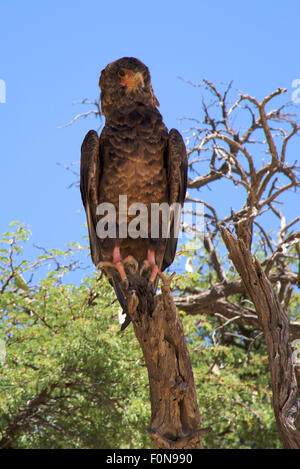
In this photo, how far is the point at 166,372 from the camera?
3.81 m

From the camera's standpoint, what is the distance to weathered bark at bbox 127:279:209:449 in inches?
144

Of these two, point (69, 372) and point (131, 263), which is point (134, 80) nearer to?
point (131, 263)

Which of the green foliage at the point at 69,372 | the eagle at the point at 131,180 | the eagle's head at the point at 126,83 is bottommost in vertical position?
the green foliage at the point at 69,372

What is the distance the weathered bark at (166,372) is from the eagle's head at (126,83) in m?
1.95

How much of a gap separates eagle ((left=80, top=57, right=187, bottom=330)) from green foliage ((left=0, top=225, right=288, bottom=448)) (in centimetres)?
336

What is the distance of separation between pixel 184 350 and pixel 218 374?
6359 millimetres

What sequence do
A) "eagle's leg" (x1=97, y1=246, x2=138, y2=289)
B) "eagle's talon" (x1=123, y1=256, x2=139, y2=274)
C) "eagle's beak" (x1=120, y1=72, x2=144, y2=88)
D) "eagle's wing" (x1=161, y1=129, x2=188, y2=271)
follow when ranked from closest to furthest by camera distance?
"eagle's leg" (x1=97, y1=246, x2=138, y2=289) → "eagle's talon" (x1=123, y1=256, x2=139, y2=274) → "eagle's wing" (x1=161, y1=129, x2=188, y2=271) → "eagle's beak" (x1=120, y1=72, x2=144, y2=88)

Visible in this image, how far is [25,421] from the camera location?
28.9 feet

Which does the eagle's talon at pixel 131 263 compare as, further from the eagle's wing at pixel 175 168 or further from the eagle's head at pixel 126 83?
the eagle's head at pixel 126 83

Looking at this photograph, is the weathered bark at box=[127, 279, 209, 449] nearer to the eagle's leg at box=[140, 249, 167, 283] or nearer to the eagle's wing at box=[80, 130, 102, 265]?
the eagle's leg at box=[140, 249, 167, 283]

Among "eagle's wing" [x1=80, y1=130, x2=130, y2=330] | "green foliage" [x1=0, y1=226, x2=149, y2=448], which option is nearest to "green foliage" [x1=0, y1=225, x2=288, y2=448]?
"green foliage" [x1=0, y1=226, x2=149, y2=448]

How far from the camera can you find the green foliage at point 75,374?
8.03m

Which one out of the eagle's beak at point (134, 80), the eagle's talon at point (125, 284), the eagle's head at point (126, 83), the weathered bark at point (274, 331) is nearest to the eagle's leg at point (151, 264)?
the eagle's talon at point (125, 284)

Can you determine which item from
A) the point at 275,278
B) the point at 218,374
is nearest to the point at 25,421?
the point at 218,374
